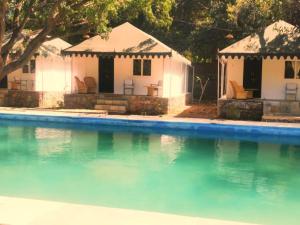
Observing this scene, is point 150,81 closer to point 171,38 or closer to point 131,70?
point 131,70

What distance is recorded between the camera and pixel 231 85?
803 inches

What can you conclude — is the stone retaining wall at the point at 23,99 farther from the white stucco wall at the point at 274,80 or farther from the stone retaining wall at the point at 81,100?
the white stucco wall at the point at 274,80

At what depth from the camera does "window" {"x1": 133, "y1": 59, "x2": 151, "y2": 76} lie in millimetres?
23000

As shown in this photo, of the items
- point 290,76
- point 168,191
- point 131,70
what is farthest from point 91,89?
point 168,191

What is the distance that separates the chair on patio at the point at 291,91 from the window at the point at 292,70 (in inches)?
16.1

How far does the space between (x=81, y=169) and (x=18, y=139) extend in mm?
4777

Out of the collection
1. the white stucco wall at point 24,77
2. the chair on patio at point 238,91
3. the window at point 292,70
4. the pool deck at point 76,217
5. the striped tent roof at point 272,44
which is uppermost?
the striped tent roof at point 272,44

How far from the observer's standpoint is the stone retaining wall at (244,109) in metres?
19.7

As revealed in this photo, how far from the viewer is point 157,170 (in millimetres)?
12188

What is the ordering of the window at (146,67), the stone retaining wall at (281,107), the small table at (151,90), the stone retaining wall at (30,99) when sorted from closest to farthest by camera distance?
1. the stone retaining wall at (281,107)
2. the small table at (151,90)
3. the window at (146,67)
4. the stone retaining wall at (30,99)

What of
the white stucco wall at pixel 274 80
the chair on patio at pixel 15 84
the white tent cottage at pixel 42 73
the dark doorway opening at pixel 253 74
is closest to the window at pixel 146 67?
the dark doorway opening at pixel 253 74

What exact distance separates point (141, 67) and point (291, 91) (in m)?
7.57

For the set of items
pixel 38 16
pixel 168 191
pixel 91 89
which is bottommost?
pixel 168 191

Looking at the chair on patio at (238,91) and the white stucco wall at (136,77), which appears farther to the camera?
the white stucco wall at (136,77)
